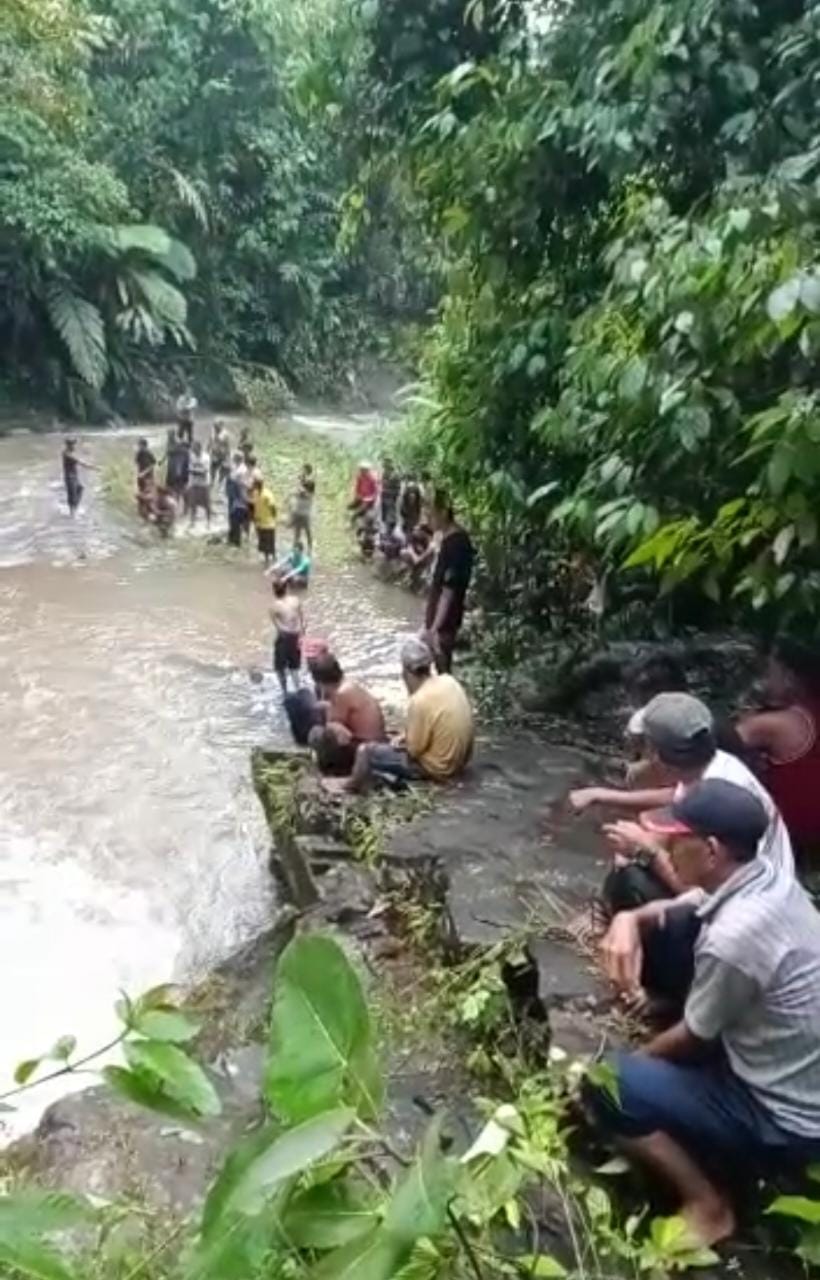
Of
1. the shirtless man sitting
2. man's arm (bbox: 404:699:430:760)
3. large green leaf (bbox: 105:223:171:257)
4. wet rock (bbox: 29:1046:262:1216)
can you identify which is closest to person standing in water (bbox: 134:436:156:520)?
large green leaf (bbox: 105:223:171:257)

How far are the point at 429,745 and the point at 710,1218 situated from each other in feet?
11.6

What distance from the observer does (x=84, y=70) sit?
23.7 m

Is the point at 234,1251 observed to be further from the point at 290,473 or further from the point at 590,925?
the point at 290,473

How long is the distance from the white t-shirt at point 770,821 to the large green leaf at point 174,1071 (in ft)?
4.36

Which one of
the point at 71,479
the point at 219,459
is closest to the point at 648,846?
the point at 71,479

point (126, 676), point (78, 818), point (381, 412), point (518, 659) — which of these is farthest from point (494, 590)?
point (381, 412)

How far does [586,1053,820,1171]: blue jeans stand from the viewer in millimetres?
2969

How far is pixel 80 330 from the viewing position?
2420 centimetres

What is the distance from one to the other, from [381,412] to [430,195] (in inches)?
900

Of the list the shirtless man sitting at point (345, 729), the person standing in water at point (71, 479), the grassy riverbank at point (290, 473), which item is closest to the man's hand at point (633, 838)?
the shirtless man sitting at point (345, 729)

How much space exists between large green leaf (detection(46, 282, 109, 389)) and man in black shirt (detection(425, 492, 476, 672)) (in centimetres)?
1684

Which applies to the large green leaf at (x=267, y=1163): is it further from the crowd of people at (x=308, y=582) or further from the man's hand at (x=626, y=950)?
the crowd of people at (x=308, y=582)

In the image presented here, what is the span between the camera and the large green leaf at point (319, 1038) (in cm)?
201

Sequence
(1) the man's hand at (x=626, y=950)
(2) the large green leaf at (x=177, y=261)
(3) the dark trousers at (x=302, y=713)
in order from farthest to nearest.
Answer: (2) the large green leaf at (x=177, y=261) < (3) the dark trousers at (x=302, y=713) < (1) the man's hand at (x=626, y=950)
